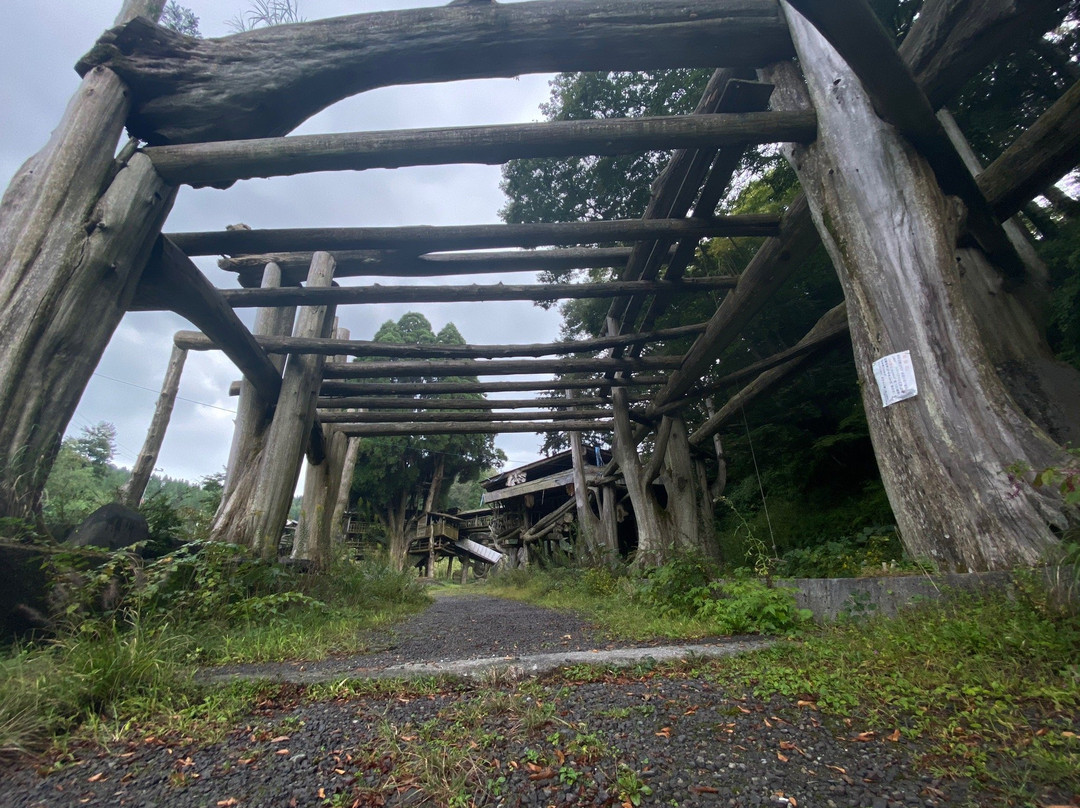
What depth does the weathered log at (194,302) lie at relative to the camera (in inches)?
142

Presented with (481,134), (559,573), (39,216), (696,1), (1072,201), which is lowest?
(559,573)

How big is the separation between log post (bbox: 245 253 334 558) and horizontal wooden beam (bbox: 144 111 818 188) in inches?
98.3

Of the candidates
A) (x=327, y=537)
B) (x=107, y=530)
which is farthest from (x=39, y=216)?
(x=327, y=537)

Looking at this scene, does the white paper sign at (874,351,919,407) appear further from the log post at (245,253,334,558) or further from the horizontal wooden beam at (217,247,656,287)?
the log post at (245,253,334,558)

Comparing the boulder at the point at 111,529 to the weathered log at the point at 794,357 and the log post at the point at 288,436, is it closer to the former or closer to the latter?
the log post at the point at 288,436

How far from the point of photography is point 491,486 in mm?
18750

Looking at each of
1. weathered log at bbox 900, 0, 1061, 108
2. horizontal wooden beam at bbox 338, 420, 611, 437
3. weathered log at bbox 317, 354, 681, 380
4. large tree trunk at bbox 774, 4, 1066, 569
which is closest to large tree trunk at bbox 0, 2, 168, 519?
weathered log at bbox 317, 354, 681, 380

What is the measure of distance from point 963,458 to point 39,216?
188 inches

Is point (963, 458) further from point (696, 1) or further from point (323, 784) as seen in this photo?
point (696, 1)

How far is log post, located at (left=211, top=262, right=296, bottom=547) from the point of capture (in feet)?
16.4

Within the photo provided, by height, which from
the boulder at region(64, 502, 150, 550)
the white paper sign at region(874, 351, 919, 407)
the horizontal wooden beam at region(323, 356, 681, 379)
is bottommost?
the boulder at region(64, 502, 150, 550)

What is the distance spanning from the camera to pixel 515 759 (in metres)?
1.48

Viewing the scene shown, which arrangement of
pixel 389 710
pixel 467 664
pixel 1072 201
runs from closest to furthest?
pixel 389 710, pixel 467 664, pixel 1072 201

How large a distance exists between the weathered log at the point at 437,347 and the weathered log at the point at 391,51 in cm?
249
